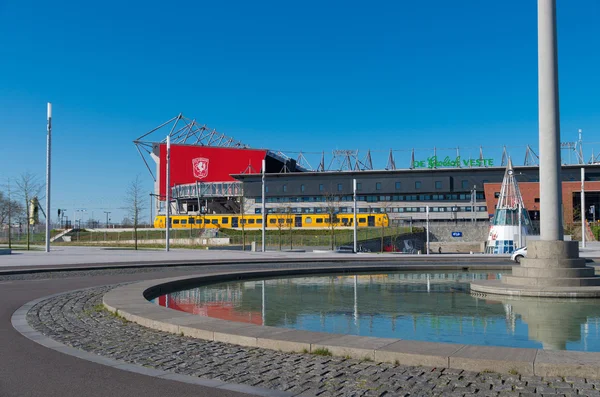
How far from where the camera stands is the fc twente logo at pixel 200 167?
129875mm

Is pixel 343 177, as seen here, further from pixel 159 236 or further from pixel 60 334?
pixel 60 334

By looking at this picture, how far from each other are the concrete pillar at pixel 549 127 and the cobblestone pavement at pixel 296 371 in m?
12.3

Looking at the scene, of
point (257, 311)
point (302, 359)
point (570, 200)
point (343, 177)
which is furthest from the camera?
point (343, 177)

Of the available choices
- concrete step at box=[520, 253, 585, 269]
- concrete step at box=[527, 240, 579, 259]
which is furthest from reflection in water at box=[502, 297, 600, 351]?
concrete step at box=[527, 240, 579, 259]

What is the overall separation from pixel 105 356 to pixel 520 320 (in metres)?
8.45

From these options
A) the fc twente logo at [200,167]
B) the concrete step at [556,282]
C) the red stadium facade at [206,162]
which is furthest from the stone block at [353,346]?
the fc twente logo at [200,167]

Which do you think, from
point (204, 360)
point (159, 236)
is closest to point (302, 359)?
point (204, 360)

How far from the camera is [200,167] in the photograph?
427 feet

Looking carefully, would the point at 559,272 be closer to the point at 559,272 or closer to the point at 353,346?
the point at 559,272

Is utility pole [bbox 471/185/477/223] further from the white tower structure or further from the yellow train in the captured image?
the white tower structure

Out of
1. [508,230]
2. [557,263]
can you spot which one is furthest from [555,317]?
[508,230]

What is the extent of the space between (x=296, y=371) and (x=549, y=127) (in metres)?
14.3

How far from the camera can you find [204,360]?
27.1 feet

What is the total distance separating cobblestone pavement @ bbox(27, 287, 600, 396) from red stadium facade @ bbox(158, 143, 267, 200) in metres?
118
